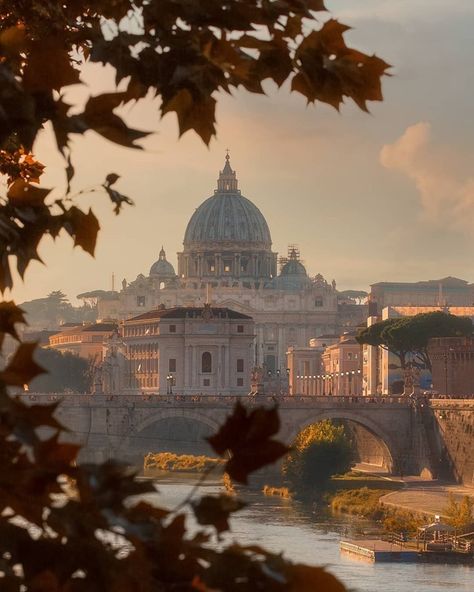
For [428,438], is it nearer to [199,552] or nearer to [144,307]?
[199,552]

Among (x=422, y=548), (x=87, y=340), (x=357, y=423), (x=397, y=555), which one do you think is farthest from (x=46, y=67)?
(x=87, y=340)

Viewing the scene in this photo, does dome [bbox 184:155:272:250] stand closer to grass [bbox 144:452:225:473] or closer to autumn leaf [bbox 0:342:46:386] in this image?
grass [bbox 144:452:225:473]

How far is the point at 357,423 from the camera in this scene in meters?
65.4

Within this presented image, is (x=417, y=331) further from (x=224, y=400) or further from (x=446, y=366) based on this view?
(x=224, y=400)

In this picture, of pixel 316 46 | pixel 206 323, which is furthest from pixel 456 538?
pixel 206 323

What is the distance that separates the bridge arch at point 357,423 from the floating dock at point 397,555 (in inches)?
976

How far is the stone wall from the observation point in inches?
2251

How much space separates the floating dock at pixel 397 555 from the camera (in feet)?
125

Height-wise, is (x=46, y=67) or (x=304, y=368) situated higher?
(x=304, y=368)

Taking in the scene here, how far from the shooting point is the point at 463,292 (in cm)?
17938

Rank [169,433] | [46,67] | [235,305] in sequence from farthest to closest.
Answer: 1. [235,305]
2. [169,433]
3. [46,67]

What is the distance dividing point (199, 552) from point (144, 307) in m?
152

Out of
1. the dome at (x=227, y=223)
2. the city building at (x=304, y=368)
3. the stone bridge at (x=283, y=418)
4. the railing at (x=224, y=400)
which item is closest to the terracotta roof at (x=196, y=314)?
the city building at (x=304, y=368)

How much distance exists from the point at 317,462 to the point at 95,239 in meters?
54.1
